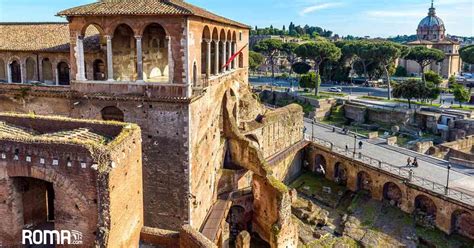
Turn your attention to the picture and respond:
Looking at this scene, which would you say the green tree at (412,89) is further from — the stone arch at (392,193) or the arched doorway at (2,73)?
the arched doorway at (2,73)

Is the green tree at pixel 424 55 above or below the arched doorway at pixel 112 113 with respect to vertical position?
above

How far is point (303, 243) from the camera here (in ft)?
75.8

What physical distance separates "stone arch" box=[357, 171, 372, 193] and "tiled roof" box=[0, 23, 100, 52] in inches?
760

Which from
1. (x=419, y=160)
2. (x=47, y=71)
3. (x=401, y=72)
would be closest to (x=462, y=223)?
(x=419, y=160)

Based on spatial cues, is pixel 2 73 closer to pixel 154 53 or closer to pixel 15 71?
pixel 15 71

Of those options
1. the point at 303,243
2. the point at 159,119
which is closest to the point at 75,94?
the point at 159,119

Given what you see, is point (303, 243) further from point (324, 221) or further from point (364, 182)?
point (364, 182)

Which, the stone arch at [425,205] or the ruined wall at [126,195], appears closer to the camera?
the ruined wall at [126,195]

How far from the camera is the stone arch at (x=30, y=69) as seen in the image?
2337cm

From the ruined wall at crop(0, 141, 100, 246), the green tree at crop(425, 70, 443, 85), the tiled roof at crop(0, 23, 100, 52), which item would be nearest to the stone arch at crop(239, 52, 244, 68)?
the tiled roof at crop(0, 23, 100, 52)

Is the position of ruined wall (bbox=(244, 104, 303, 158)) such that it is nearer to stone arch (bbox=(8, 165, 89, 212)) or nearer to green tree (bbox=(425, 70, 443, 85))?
stone arch (bbox=(8, 165, 89, 212))

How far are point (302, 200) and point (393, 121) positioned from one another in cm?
2235

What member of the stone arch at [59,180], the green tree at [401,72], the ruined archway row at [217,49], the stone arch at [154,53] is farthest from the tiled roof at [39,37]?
the green tree at [401,72]

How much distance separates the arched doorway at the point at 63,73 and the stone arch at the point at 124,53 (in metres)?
2.85
